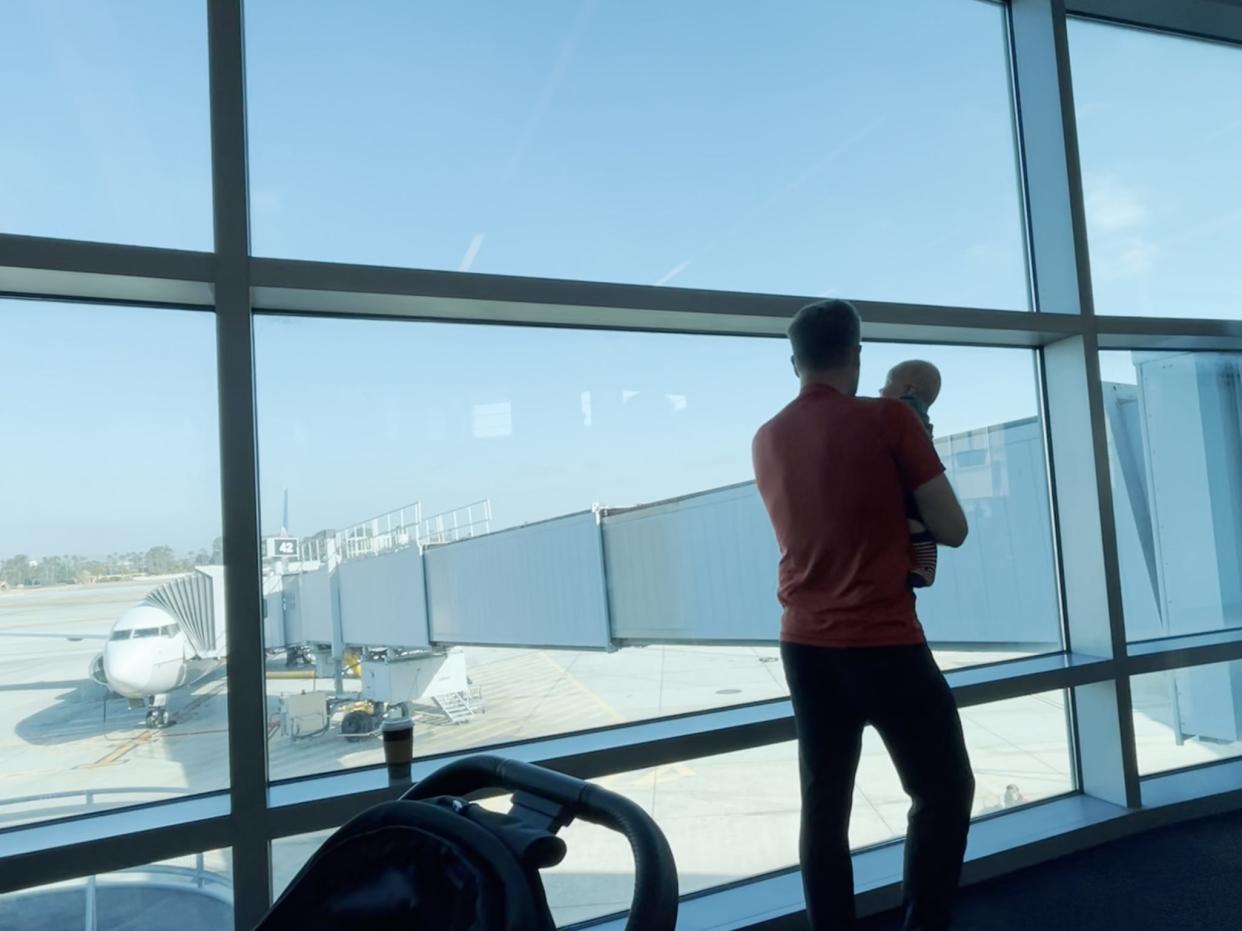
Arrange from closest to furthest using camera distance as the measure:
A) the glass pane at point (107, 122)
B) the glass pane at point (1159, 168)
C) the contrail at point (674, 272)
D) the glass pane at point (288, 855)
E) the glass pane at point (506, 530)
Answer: the glass pane at point (107, 122) → the glass pane at point (288, 855) → the glass pane at point (506, 530) → the contrail at point (674, 272) → the glass pane at point (1159, 168)

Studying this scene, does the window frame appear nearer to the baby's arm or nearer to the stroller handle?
the baby's arm

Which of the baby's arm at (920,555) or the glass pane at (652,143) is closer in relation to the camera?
the baby's arm at (920,555)

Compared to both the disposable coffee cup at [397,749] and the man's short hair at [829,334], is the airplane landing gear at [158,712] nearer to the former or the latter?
the disposable coffee cup at [397,749]

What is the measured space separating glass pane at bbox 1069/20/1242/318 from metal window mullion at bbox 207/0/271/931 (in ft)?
9.66

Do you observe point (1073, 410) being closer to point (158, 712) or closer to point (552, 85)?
point (552, 85)

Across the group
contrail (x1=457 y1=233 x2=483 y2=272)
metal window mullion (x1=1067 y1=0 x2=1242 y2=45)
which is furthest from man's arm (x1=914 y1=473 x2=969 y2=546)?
metal window mullion (x1=1067 y1=0 x2=1242 y2=45)

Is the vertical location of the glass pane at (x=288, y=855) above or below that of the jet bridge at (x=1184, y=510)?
below

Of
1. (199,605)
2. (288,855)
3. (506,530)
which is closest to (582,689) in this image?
(506,530)

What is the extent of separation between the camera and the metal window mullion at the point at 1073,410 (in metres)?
2.98

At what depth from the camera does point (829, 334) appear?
1820 mm

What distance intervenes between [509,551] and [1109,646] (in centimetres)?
215

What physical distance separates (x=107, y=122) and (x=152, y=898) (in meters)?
1.72

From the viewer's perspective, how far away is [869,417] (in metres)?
1.75

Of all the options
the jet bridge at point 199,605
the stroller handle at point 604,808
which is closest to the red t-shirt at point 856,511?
the stroller handle at point 604,808
